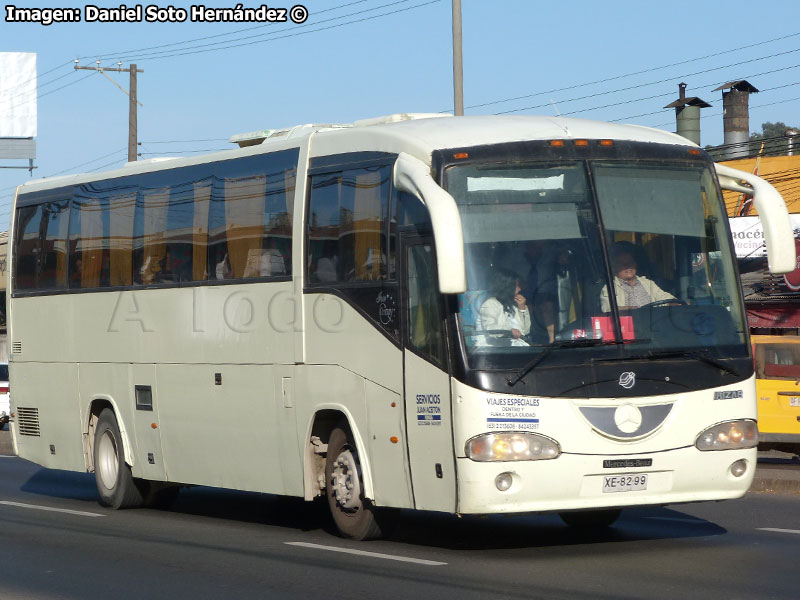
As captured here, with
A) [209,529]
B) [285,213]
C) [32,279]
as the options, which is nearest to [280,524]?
[209,529]

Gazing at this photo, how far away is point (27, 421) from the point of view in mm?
18156

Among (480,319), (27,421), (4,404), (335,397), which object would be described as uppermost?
(480,319)

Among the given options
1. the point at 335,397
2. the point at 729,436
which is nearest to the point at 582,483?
the point at 729,436

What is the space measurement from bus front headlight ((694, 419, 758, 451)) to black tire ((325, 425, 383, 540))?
2709 millimetres

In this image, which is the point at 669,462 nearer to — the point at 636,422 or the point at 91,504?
the point at 636,422

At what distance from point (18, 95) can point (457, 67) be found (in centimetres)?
3758

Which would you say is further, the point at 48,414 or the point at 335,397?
the point at 48,414

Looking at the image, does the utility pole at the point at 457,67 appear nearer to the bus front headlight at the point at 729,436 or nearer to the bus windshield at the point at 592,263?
the bus windshield at the point at 592,263

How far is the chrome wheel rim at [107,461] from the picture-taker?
16.4 m

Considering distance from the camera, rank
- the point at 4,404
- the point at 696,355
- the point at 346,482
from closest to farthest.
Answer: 1. the point at 696,355
2. the point at 346,482
3. the point at 4,404

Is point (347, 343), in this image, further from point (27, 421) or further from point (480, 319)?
point (27, 421)

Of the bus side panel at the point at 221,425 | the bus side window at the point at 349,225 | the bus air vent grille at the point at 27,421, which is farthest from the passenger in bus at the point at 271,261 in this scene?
the bus air vent grille at the point at 27,421

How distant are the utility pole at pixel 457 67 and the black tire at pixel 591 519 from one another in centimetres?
1051

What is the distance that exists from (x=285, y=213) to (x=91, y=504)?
5714 millimetres
